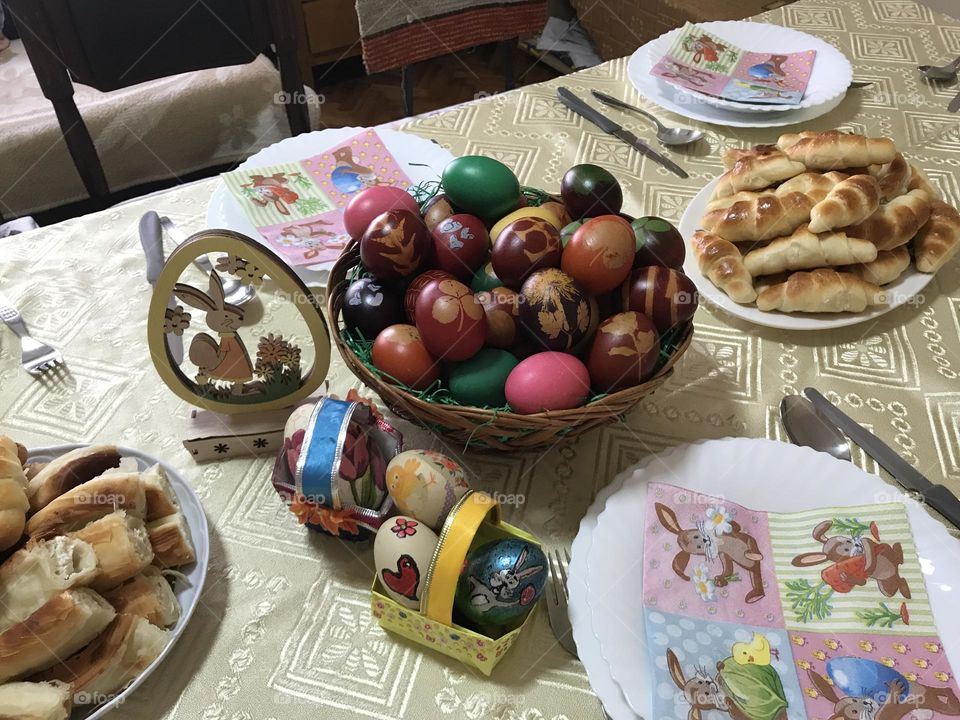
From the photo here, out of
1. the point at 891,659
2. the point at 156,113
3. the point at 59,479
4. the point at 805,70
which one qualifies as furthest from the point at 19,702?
the point at 156,113

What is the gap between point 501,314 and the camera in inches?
25.4

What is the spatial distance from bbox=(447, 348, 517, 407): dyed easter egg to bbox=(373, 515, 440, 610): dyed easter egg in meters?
0.14

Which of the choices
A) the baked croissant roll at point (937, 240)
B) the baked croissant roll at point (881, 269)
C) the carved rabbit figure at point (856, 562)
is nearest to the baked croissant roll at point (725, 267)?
the baked croissant roll at point (881, 269)

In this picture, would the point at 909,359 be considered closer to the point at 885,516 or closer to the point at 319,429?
the point at 885,516

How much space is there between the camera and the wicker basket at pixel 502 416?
0.57 meters

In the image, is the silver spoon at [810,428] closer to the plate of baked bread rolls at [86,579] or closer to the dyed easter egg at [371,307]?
the dyed easter egg at [371,307]

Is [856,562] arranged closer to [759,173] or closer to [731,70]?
[759,173]

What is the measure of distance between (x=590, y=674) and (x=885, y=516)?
0.95 ft

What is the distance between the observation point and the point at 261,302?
2.78 feet

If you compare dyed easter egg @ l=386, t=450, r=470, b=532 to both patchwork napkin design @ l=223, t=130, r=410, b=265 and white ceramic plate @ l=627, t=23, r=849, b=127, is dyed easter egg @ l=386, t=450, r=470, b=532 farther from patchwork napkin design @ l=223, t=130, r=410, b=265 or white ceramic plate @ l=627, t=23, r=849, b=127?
white ceramic plate @ l=627, t=23, r=849, b=127

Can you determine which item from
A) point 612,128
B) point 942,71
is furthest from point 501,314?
point 942,71

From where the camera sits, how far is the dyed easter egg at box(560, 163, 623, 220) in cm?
72

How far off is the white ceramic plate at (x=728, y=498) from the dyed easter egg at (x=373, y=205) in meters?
0.38


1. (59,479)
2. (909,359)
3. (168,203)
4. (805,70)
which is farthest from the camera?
(805,70)
